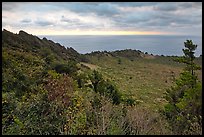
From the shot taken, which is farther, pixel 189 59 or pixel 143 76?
pixel 143 76

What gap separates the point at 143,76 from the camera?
25.8 metres

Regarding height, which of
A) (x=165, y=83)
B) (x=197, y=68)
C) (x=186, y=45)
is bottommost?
(x=165, y=83)

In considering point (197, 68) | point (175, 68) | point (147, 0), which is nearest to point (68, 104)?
point (147, 0)

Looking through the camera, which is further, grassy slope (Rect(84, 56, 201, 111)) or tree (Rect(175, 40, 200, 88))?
grassy slope (Rect(84, 56, 201, 111))

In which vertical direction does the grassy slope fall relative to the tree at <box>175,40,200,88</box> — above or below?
below

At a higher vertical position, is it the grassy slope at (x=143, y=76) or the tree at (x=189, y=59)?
the tree at (x=189, y=59)

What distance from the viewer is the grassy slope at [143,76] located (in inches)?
640

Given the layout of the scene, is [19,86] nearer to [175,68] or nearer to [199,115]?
[199,115]

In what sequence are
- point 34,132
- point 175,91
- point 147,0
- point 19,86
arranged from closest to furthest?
point 147,0 < point 34,132 < point 19,86 < point 175,91

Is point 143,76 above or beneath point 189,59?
beneath

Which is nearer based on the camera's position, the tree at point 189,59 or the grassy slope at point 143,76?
the tree at point 189,59

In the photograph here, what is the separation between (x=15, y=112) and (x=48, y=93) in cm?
92

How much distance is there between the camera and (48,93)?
246 inches

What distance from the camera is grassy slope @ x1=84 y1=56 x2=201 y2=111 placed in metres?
16.2
